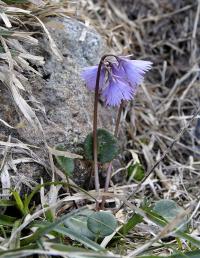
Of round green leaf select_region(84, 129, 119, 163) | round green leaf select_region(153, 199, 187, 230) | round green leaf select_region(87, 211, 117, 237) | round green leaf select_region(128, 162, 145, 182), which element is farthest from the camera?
round green leaf select_region(128, 162, 145, 182)

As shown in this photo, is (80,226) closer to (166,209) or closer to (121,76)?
(166,209)

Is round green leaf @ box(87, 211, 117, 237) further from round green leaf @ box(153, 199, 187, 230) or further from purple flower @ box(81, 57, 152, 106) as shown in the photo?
purple flower @ box(81, 57, 152, 106)

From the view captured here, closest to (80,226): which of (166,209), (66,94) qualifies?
(166,209)

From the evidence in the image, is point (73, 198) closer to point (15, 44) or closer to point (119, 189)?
point (119, 189)

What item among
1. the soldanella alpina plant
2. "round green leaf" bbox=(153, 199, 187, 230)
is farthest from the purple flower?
"round green leaf" bbox=(153, 199, 187, 230)

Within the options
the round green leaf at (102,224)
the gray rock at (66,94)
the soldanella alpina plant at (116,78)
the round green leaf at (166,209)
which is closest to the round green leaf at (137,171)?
the gray rock at (66,94)

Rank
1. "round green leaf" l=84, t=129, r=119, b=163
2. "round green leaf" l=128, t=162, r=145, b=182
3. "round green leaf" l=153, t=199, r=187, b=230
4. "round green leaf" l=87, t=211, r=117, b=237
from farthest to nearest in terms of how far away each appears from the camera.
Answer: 1. "round green leaf" l=128, t=162, r=145, b=182
2. "round green leaf" l=84, t=129, r=119, b=163
3. "round green leaf" l=153, t=199, r=187, b=230
4. "round green leaf" l=87, t=211, r=117, b=237

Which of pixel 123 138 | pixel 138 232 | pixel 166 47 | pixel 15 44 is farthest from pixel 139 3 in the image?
pixel 138 232

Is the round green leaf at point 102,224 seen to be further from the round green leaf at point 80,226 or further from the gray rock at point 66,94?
the gray rock at point 66,94
